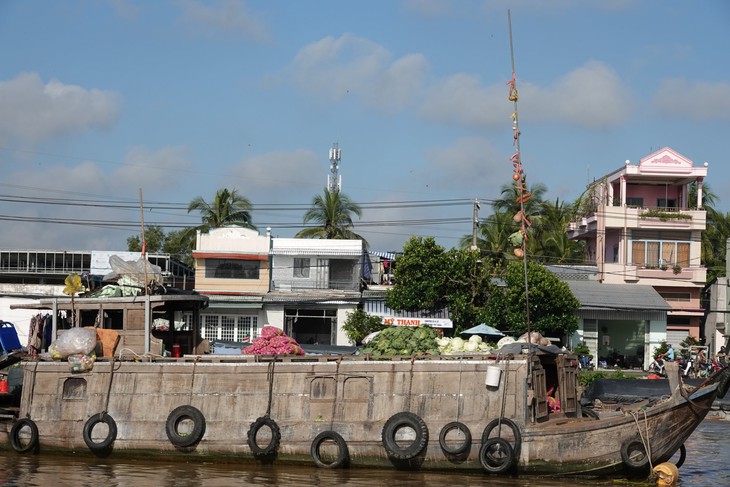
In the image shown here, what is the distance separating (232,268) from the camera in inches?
1480

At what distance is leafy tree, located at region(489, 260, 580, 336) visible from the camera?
3312 centimetres

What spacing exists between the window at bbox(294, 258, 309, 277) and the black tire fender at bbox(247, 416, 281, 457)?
924 inches

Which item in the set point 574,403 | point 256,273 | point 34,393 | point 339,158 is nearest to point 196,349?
point 34,393

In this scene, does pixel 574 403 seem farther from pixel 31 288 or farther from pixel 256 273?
pixel 31 288

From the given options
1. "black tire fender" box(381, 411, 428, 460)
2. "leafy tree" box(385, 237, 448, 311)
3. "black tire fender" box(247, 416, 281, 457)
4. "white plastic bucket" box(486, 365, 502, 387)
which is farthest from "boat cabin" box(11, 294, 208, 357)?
"leafy tree" box(385, 237, 448, 311)

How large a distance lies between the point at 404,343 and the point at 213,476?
11.7 ft

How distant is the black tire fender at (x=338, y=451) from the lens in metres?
13.7

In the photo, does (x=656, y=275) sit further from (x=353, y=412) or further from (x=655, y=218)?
(x=353, y=412)

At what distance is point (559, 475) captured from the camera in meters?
13.2

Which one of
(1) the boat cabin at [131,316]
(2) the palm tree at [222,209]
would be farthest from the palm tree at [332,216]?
(1) the boat cabin at [131,316]

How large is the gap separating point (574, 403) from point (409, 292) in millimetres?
19097

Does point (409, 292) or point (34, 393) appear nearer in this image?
point (34, 393)

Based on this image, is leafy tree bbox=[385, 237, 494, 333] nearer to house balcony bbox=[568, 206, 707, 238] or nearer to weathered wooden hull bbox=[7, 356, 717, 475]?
house balcony bbox=[568, 206, 707, 238]

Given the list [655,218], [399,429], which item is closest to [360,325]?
[655,218]
